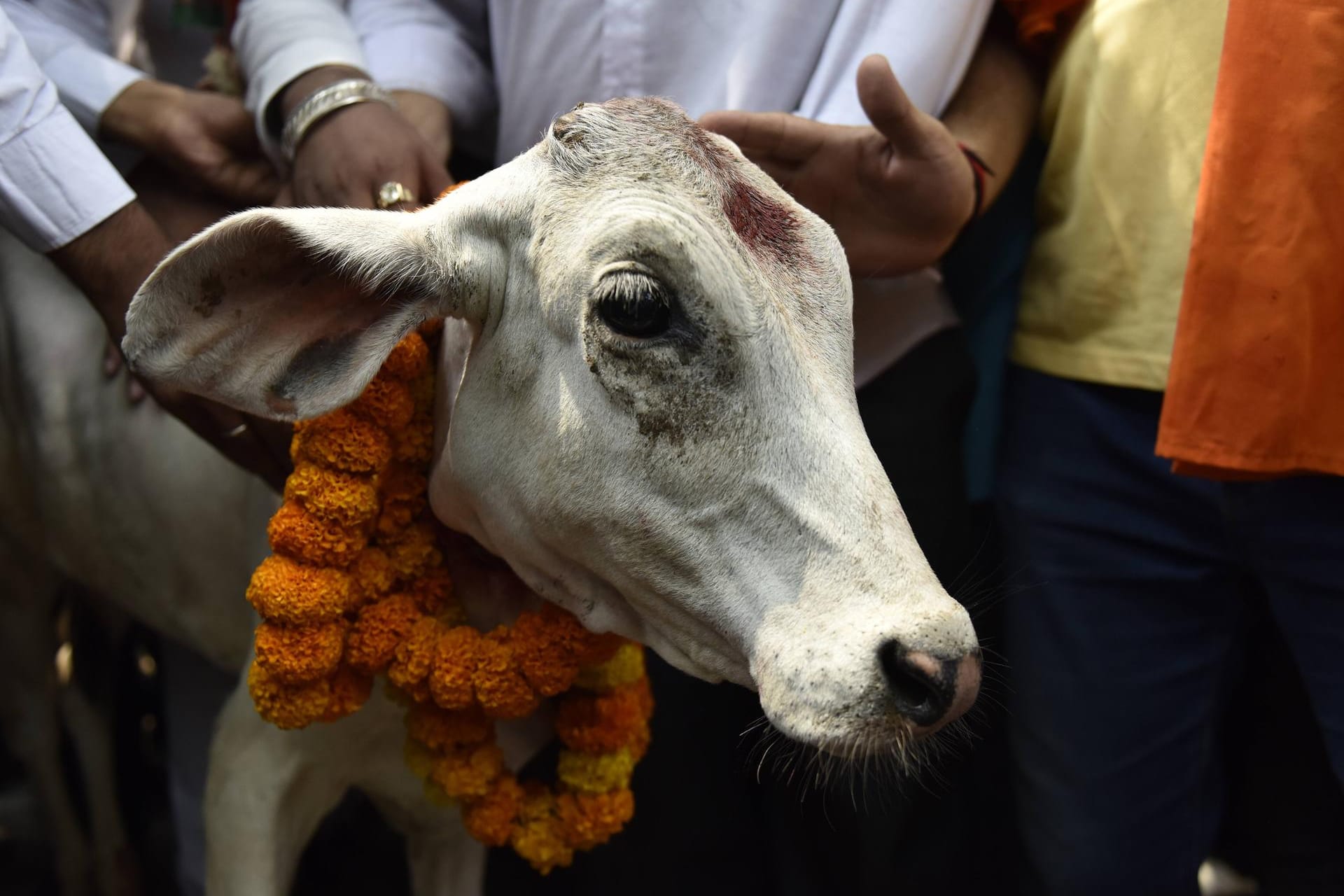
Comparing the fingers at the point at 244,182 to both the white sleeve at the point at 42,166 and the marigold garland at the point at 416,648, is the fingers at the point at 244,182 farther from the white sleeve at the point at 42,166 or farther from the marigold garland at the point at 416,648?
the marigold garland at the point at 416,648

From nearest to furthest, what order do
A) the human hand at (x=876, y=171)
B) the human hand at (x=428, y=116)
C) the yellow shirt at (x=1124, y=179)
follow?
1. the human hand at (x=876, y=171)
2. the yellow shirt at (x=1124, y=179)
3. the human hand at (x=428, y=116)

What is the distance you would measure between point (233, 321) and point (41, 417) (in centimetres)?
103

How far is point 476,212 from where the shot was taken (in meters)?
1.28

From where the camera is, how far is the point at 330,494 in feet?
4.45

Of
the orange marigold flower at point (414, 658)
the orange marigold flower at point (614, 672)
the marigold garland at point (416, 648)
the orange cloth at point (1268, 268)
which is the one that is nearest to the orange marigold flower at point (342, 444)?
the marigold garland at point (416, 648)

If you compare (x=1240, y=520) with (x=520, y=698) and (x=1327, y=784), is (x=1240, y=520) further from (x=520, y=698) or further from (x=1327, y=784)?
(x=520, y=698)

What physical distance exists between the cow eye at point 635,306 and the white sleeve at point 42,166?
0.90m

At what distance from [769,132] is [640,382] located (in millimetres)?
639

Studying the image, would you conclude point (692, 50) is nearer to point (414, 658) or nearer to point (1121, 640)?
point (414, 658)

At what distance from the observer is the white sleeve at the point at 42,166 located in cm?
150

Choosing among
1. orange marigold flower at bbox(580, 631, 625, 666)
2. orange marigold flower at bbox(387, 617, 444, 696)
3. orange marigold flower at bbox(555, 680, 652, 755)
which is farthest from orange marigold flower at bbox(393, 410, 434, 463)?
orange marigold flower at bbox(555, 680, 652, 755)

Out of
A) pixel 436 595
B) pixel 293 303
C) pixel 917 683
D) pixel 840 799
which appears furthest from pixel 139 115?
pixel 840 799


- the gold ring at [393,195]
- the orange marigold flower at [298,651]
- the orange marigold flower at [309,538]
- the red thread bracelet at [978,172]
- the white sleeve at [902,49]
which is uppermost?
the white sleeve at [902,49]

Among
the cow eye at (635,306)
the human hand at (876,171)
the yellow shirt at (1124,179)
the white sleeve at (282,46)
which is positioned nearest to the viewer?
the cow eye at (635,306)
